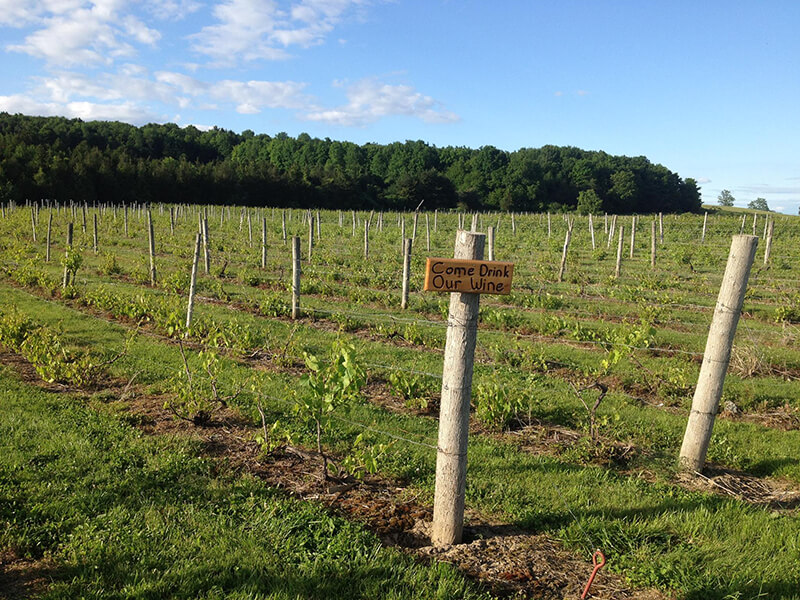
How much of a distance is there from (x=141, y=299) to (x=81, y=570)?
8.19m

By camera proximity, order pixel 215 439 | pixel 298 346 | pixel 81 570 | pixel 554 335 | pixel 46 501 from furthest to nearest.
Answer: pixel 554 335 → pixel 298 346 → pixel 215 439 → pixel 46 501 → pixel 81 570

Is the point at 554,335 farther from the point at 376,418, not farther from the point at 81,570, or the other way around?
the point at 81,570

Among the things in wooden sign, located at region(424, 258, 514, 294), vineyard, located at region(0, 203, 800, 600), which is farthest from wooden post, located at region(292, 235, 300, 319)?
wooden sign, located at region(424, 258, 514, 294)

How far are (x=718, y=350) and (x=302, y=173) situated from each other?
77098 millimetres

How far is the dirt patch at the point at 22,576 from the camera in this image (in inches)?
122

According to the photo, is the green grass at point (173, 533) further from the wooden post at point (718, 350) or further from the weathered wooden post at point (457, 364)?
the wooden post at point (718, 350)

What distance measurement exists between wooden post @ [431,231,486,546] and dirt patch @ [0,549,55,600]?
2.59m

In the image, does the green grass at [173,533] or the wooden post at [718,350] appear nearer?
the green grass at [173,533]

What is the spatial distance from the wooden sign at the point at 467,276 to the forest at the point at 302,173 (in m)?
57.4

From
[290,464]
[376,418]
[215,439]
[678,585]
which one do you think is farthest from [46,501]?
[678,585]

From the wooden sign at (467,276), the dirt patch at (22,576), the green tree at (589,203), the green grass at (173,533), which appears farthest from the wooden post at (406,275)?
the green tree at (589,203)

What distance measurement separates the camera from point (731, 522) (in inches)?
161

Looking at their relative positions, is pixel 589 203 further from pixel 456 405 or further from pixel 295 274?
pixel 456 405

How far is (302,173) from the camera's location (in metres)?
77.1
